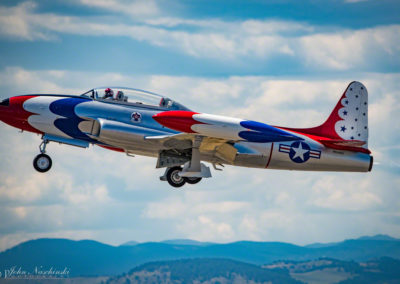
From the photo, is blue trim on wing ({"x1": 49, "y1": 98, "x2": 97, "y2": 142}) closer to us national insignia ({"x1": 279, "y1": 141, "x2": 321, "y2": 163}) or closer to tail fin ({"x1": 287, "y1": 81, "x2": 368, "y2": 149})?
us national insignia ({"x1": 279, "y1": 141, "x2": 321, "y2": 163})

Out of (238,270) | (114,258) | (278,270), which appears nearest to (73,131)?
(278,270)

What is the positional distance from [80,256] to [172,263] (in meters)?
19.4

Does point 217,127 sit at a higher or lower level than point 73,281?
higher

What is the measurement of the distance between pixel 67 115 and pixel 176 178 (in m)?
4.83

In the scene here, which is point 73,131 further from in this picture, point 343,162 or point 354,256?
point 354,256

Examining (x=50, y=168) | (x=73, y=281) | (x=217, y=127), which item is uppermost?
(x=217, y=127)

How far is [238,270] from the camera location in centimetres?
9744

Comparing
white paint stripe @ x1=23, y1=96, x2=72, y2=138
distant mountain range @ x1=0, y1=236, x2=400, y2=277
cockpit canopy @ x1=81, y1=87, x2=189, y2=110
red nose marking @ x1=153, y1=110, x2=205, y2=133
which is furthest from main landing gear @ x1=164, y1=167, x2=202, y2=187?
distant mountain range @ x1=0, y1=236, x2=400, y2=277

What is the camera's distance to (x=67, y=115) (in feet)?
87.9

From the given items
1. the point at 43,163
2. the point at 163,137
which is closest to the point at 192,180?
the point at 163,137

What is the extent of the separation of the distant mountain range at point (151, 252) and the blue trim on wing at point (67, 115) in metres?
42.0

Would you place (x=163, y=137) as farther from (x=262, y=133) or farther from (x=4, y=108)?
(x=4, y=108)

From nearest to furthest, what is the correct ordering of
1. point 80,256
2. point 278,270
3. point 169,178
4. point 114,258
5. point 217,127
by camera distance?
1. point 217,127
2. point 169,178
3. point 278,270
4. point 80,256
5. point 114,258

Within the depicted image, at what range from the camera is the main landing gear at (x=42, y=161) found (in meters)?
27.3
